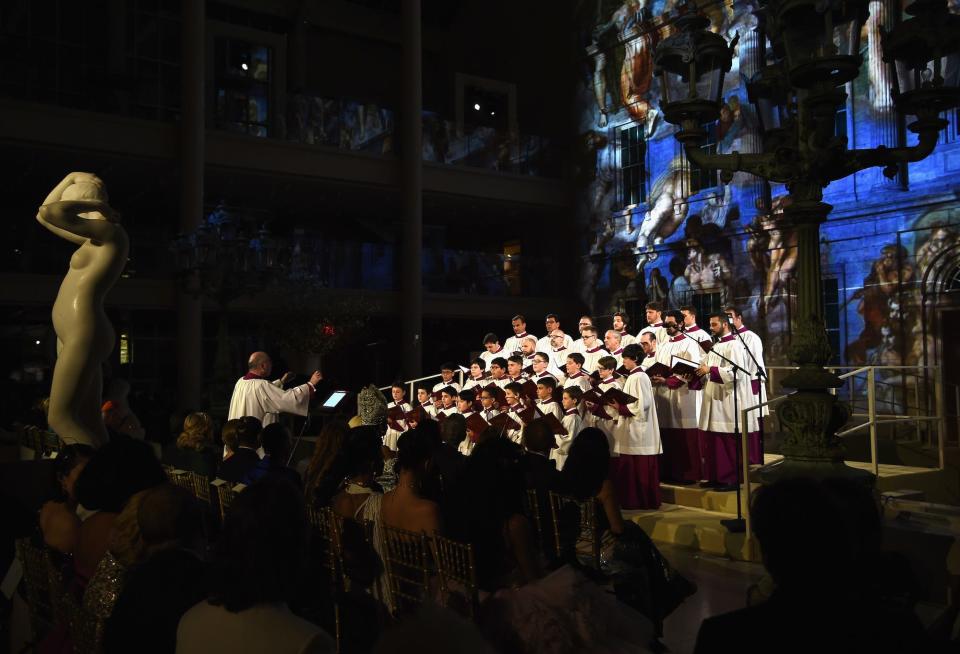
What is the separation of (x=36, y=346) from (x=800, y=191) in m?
18.7

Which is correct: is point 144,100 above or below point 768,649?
above

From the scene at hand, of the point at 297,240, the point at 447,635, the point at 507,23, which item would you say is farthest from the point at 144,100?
the point at 447,635

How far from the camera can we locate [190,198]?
1683cm

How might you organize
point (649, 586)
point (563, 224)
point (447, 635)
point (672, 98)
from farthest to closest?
A: point (563, 224)
point (672, 98)
point (649, 586)
point (447, 635)

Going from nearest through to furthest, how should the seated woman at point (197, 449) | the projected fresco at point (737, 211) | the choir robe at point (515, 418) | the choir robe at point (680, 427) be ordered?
1. the seated woman at point (197, 449)
2. the choir robe at point (680, 427)
3. the choir robe at point (515, 418)
4. the projected fresco at point (737, 211)

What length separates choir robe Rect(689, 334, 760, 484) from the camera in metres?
10.2

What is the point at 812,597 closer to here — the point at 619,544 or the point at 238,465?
the point at 619,544

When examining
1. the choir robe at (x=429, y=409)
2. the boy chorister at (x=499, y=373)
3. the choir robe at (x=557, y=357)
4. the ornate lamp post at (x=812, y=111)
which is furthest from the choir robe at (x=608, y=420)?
the ornate lamp post at (x=812, y=111)

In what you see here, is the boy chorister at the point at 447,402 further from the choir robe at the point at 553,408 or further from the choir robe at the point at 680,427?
the choir robe at the point at 680,427

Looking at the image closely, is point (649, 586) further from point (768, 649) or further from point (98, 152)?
point (98, 152)

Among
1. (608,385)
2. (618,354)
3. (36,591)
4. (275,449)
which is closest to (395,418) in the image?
(618,354)

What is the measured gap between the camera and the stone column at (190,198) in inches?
659

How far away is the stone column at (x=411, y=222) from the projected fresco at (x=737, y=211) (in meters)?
4.56

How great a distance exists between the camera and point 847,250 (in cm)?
Result: 1535
